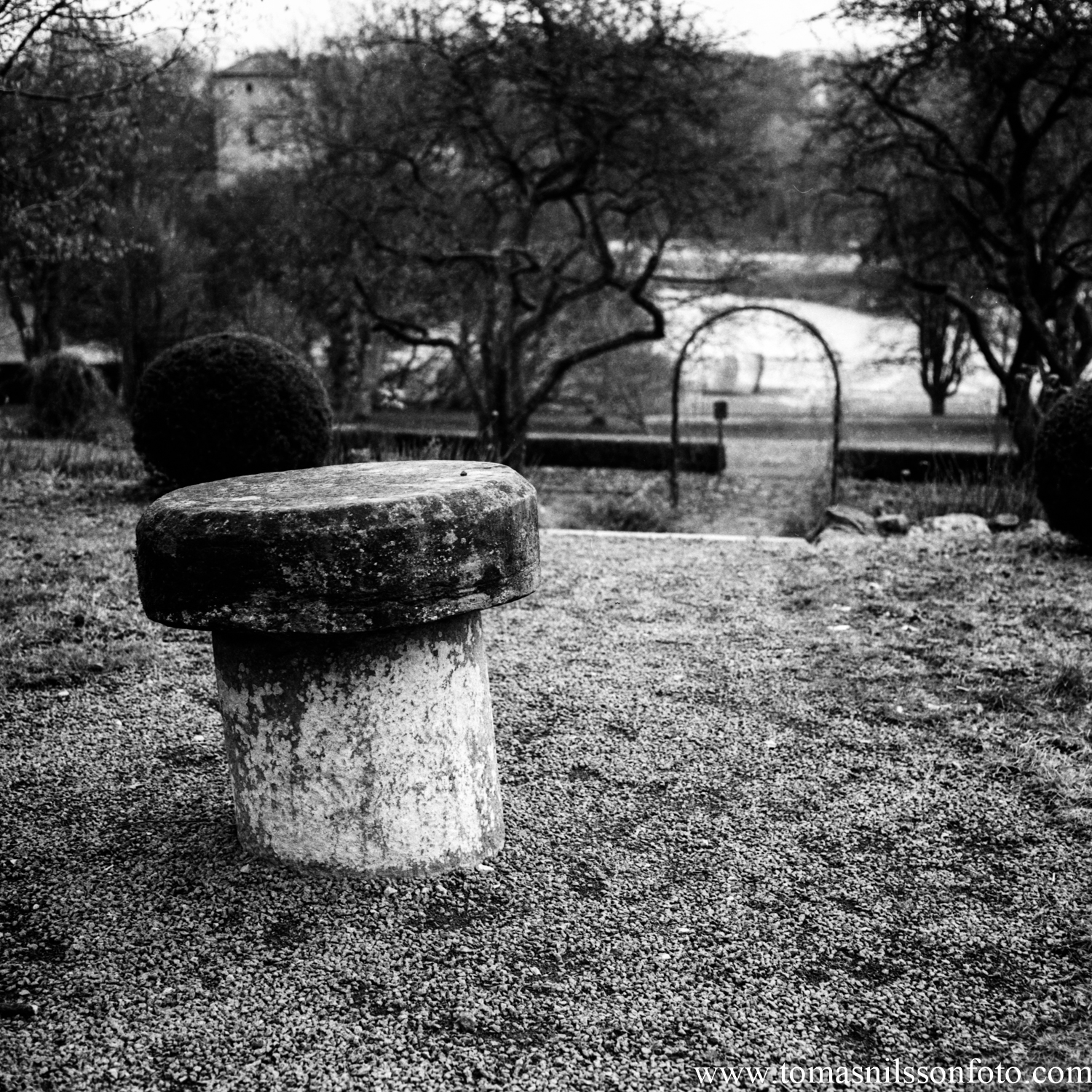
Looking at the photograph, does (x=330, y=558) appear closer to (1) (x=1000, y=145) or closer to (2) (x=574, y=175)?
(2) (x=574, y=175)

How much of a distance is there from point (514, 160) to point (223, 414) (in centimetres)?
640

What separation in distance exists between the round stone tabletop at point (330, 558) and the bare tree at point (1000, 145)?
27.9ft

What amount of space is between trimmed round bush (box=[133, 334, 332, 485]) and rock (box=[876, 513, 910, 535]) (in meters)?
4.45

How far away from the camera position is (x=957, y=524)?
8.70 m

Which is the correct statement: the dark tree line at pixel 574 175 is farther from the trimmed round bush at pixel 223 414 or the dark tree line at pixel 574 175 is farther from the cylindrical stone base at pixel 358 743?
the cylindrical stone base at pixel 358 743

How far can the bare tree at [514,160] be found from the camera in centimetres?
1227

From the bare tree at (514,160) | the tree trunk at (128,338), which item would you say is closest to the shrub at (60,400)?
the tree trunk at (128,338)

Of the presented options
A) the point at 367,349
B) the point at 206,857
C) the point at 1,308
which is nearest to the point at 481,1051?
the point at 206,857

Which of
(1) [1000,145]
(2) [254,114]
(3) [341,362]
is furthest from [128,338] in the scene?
(1) [1000,145]

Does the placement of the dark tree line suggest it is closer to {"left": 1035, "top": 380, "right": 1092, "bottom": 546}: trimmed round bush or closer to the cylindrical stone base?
{"left": 1035, "top": 380, "right": 1092, "bottom": 546}: trimmed round bush

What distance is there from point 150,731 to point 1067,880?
301 cm

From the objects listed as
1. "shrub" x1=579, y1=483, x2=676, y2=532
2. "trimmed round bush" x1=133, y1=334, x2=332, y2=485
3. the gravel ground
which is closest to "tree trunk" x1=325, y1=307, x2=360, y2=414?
"shrub" x1=579, y1=483, x2=676, y2=532

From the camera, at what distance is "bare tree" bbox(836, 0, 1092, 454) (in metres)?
11.3

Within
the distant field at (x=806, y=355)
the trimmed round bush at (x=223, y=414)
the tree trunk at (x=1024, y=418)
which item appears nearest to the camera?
the trimmed round bush at (x=223, y=414)
